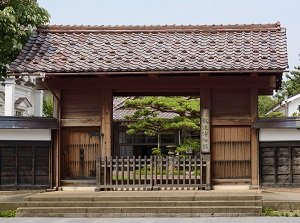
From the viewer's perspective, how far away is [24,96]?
35656mm

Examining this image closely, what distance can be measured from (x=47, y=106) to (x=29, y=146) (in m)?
23.4

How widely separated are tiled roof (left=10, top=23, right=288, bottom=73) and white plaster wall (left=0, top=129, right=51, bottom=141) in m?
1.92

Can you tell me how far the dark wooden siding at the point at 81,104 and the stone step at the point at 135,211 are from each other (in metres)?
3.62

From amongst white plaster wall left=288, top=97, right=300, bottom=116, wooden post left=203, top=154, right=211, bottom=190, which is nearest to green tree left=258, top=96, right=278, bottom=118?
white plaster wall left=288, top=97, right=300, bottom=116

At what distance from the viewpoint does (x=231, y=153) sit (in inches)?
689

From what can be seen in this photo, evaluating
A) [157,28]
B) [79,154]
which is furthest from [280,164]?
[79,154]

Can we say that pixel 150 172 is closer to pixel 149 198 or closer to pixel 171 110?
pixel 149 198

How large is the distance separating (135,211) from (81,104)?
14.6ft

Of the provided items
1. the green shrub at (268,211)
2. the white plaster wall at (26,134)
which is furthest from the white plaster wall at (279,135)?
the white plaster wall at (26,134)

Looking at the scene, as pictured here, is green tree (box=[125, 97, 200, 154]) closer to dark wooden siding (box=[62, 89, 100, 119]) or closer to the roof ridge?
the roof ridge

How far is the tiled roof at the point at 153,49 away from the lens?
55.6 ft

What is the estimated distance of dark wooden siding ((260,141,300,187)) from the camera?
16922mm

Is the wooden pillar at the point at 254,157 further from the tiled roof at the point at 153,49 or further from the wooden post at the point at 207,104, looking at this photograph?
the tiled roof at the point at 153,49

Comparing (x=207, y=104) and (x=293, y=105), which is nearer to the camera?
(x=207, y=104)
